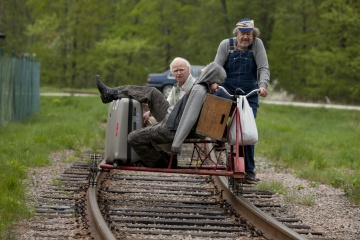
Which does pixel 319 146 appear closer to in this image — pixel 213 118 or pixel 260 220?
pixel 213 118

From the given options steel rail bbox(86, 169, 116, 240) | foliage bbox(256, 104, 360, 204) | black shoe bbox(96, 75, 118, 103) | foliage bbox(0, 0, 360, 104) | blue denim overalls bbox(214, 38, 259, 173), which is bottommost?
foliage bbox(256, 104, 360, 204)

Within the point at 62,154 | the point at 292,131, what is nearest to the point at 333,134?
the point at 292,131

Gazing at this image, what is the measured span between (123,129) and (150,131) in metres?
0.43

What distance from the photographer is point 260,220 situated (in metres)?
8.02

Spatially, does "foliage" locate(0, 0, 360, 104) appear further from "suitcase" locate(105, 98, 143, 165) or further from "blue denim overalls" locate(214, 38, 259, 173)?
"suitcase" locate(105, 98, 143, 165)

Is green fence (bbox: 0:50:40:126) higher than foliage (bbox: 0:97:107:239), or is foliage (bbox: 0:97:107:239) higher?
green fence (bbox: 0:50:40:126)

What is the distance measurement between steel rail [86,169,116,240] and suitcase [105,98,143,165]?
19.4 inches

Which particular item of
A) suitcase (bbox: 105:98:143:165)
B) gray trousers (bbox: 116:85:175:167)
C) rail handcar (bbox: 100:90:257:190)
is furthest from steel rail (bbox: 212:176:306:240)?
suitcase (bbox: 105:98:143:165)

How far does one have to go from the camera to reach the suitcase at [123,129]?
9352 mm

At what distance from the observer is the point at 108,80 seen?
5888cm

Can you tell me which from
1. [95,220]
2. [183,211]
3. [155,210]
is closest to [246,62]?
[183,211]

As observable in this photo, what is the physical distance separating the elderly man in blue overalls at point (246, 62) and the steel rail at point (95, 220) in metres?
2.02

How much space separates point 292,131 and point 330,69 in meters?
24.8

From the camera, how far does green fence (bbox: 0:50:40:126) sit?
65.0 feet
